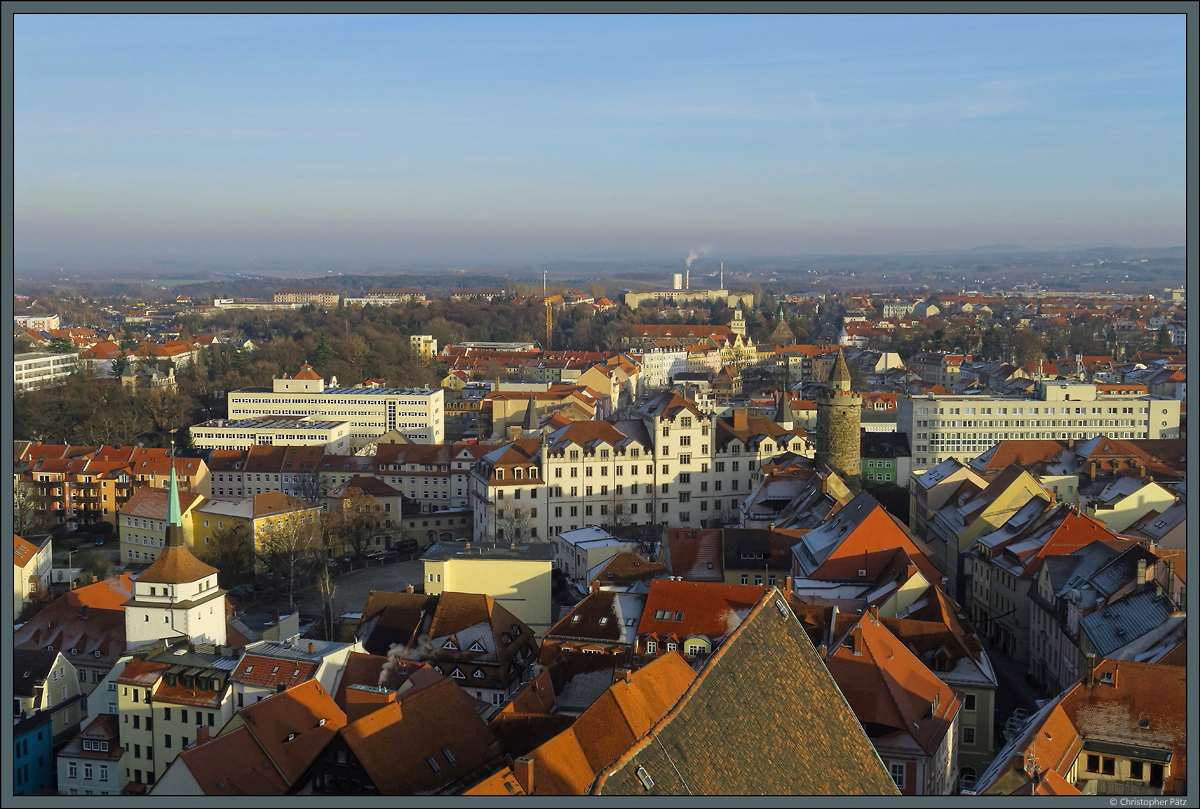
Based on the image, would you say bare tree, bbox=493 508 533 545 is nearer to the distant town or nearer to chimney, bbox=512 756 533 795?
the distant town

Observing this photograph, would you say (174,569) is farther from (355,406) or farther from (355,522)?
(355,406)

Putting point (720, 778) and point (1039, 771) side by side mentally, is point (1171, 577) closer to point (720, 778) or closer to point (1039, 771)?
point (1039, 771)

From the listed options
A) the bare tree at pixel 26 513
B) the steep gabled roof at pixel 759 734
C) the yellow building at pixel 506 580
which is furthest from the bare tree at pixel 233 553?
the steep gabled roof at pixel 759 734

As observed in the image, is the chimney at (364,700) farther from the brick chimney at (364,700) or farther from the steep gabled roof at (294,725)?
the steep gabled roof at (294,725)

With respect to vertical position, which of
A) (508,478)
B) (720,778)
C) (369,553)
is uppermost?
(720,778)

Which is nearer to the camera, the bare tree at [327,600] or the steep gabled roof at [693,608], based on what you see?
the steep gabled roof at [693,608]

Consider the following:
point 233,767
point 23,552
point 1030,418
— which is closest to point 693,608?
point 233,767

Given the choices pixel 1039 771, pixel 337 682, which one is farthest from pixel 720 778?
pixel 337 682

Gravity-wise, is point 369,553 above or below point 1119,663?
below
